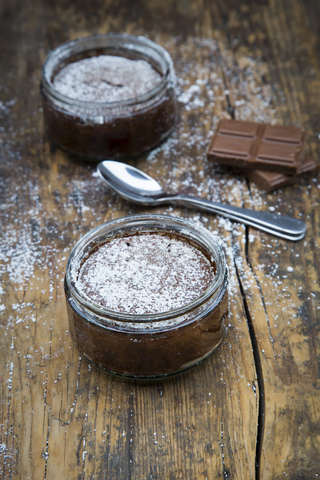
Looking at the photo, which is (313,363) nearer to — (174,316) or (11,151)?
(174,316)

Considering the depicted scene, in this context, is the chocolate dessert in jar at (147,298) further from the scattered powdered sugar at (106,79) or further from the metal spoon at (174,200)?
the scattered powdered sugar at (106,79)

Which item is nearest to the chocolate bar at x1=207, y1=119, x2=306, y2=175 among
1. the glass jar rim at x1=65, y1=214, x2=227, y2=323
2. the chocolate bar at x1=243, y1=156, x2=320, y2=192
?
the chocolate bar at x1=243, y1=156, x2=320, y2=192

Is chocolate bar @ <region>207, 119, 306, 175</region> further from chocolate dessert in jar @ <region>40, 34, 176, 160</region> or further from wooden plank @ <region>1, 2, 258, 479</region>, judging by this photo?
chocolate dessert in jar @ <region>40, 34, 176, 160</region>

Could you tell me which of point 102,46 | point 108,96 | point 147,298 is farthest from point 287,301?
point 102,46

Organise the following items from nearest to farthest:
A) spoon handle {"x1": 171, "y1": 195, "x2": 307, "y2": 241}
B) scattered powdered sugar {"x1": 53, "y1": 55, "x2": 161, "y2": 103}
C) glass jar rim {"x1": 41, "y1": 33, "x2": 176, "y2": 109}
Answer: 1. spoon handle {"x1": 171, "y1": 195, "x2": 307, "y2": 241}
2. glass jar rim {"x1": 41, "y1": 33, "x2": 176, "y2": 109}
3. scattered powdered sugar {"x1": 53, "y1": 55, "x2": 161, "y2": 103}

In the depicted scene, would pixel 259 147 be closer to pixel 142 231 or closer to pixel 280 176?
pixel 280 176
